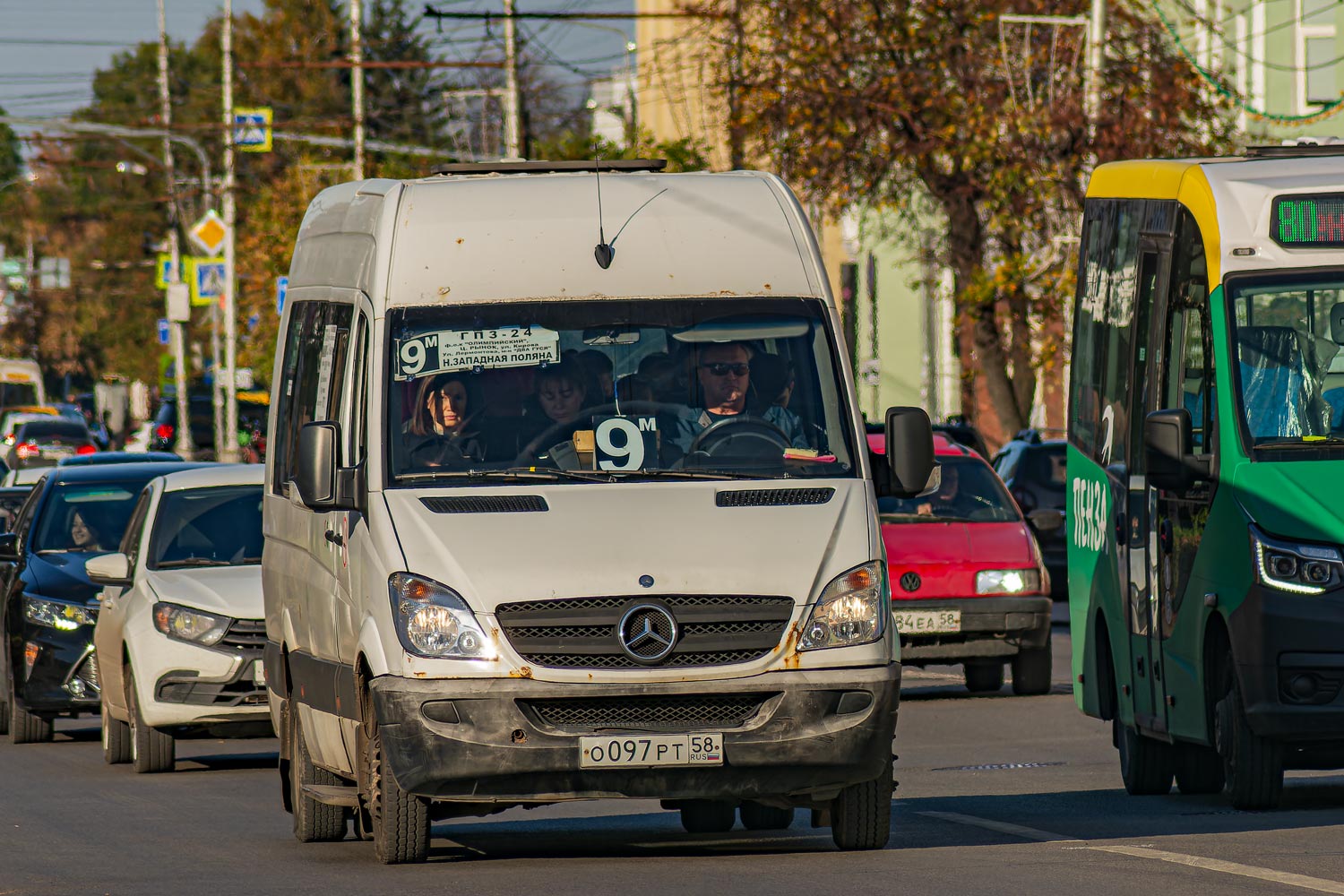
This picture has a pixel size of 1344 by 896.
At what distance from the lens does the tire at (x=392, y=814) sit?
9.66m

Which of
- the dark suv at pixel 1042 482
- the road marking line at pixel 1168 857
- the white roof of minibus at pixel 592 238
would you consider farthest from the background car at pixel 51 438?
the white roof of minibus at pixel 592 238

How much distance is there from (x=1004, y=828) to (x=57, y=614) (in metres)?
8.27

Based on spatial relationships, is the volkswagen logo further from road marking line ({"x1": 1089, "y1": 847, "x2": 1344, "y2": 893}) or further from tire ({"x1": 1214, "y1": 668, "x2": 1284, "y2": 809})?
tire ({"x1": 1214, "y1": 668, "x2": 1284, "y2": 809})

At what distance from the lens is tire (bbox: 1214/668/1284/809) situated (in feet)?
37.7

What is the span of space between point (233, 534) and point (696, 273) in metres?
6.73

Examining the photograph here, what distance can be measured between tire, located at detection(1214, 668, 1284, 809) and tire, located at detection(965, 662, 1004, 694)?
8554 millimetres

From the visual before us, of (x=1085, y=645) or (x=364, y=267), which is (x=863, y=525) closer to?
(x=364, y=267)

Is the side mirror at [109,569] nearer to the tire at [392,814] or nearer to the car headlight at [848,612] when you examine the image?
the tire at [392,814]

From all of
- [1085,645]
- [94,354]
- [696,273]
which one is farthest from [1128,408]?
[94,354]

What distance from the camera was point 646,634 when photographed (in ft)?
30.3

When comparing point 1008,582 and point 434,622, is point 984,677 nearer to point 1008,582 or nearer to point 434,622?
point 1008,582

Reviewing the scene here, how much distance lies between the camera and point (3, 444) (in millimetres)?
66812

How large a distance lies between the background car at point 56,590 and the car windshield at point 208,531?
A: 1566mm

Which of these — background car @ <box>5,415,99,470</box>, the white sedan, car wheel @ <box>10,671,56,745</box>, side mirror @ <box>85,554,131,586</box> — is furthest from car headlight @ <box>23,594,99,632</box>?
background car @ <box>5,415,99,470</box>
